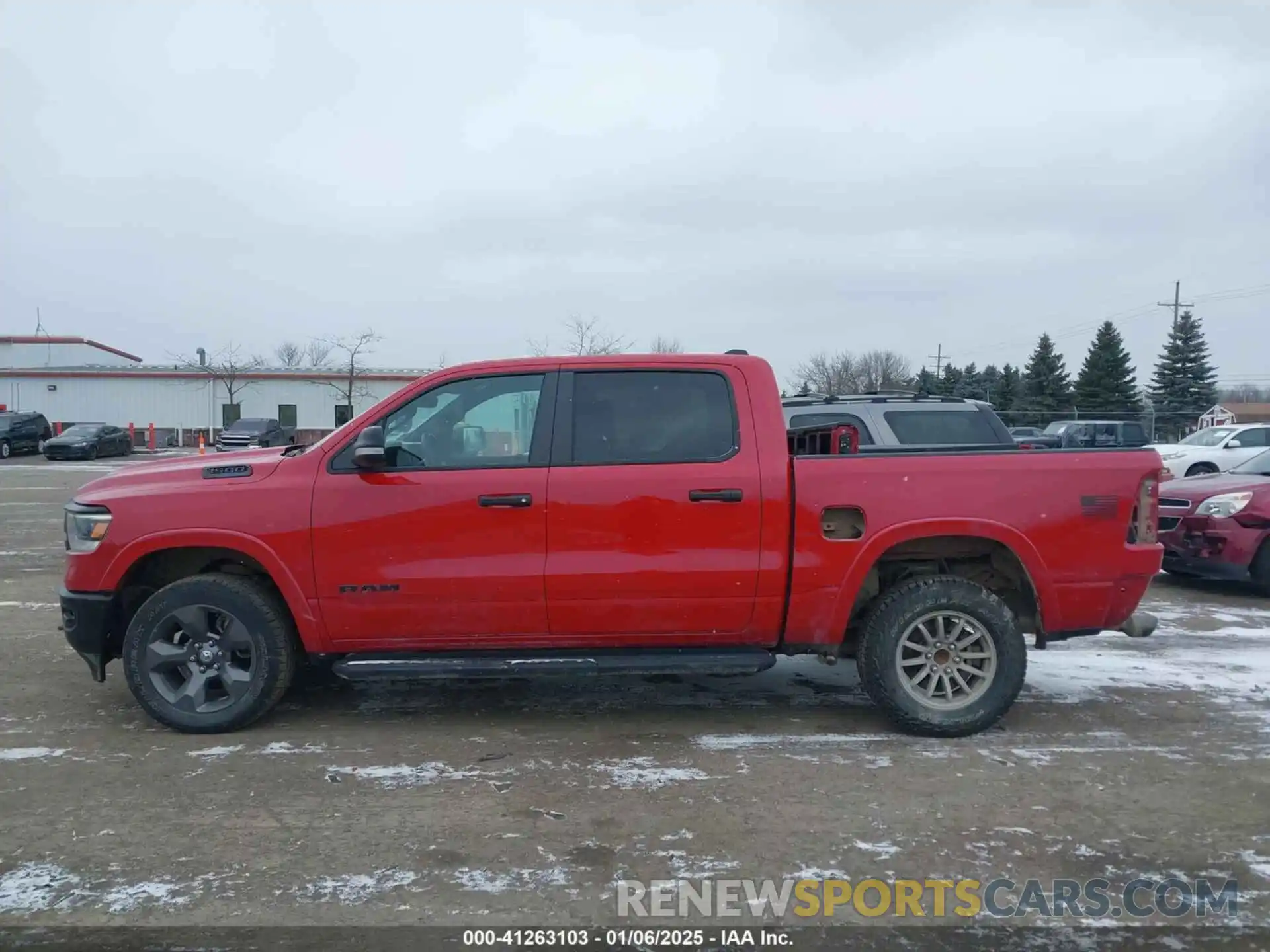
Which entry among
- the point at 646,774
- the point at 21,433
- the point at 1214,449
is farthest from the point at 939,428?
the point at 21,433

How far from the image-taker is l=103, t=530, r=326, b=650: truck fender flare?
15.7ft

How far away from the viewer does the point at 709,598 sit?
189 inches

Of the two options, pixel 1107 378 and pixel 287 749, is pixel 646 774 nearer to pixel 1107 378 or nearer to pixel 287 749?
pixel 287 749

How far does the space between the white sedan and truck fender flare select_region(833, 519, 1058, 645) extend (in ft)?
56.9

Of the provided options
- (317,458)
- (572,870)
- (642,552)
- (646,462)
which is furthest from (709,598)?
(317,458)

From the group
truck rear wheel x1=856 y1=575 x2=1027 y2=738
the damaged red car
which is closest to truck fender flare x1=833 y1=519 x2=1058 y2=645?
truck rear wheel x1=856 y1=575 x2=1027 y2=738

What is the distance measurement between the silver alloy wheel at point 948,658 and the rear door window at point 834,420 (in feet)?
13.9

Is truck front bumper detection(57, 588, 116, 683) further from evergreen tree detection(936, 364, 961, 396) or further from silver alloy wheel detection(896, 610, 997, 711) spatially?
evergreen tree detection(936, 364, 961, 396)

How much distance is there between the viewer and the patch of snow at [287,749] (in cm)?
470

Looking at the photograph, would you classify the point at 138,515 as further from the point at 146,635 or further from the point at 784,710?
the point at 784,710

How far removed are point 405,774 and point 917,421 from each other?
6.40 meters

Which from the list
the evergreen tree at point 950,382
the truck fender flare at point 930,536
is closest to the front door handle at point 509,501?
the truck fender flare at point 930,536

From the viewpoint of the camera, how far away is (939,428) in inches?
361

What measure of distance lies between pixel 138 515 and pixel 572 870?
2.91 metres
